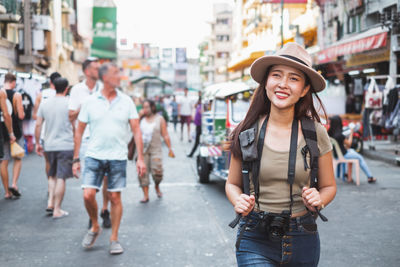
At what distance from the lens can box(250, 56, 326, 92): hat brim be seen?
98.6 inches

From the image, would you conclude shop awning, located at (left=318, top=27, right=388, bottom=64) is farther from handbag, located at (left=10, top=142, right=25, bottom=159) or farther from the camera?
the camera

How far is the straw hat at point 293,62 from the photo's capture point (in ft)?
8.23

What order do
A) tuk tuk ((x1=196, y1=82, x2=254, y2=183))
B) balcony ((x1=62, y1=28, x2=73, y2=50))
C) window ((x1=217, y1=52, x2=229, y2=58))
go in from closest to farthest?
tuk tuk ((x1=196, y1=82, x2=254, y2=183))
balcony ((x1=62, y1=28, x2=73, y2=50))
window ((x1=217, y1=52, x2=229, y2=58))

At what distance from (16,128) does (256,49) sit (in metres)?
18.0

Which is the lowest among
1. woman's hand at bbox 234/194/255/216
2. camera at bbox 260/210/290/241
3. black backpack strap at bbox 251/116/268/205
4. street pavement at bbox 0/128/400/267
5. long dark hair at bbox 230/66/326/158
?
street pavement at bbox 0/128/400/267

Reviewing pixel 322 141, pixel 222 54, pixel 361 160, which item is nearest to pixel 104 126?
pixel 322 141

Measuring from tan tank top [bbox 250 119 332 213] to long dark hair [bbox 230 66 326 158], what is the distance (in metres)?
0.18

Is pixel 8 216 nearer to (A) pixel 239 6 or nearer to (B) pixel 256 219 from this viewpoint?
(B) pixel 256 219

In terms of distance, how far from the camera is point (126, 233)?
599 centimetres

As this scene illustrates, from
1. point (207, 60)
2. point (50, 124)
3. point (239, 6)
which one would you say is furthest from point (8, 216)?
point (207, 60)

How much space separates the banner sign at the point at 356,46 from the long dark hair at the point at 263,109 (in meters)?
12.9

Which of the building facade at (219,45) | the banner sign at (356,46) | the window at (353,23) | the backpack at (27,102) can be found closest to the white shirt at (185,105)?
the banner sign at (356,46)

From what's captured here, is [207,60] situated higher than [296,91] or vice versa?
[207,60]

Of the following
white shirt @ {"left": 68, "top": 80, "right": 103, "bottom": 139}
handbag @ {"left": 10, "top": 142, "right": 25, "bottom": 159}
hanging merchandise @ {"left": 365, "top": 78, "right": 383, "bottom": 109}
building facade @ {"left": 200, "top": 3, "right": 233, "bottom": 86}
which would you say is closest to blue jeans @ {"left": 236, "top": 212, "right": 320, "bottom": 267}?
white shirt @ {"left": 68, "top": 80, "right": 103, "bottom": 139}
